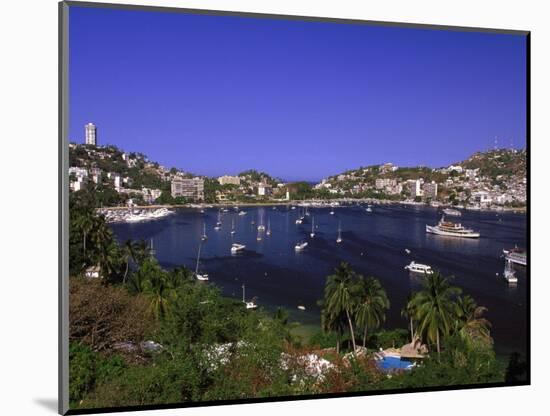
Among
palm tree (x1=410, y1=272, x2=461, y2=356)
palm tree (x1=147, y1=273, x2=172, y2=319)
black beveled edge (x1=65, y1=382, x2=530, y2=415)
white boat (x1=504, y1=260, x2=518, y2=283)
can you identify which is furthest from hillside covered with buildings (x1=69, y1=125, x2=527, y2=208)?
black beveled edge (x1=65, y1=382, x2=530, y2=415)

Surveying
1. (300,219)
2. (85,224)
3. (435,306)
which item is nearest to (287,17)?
(300,219)

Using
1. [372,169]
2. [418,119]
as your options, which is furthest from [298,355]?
[418,119]

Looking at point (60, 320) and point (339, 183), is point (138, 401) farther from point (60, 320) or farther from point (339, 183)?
point (339, 183)

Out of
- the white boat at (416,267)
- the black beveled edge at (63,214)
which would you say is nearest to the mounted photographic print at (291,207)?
the white boat at (416,267)

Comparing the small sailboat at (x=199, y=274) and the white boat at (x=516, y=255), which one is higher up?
the white boat at (x=516, y=255)

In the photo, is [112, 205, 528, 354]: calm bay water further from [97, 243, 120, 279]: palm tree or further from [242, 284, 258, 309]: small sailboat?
[97, 243, 120, 279]: palm tree

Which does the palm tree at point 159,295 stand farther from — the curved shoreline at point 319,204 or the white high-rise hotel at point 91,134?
the white high-rise hotel at point 91,134
